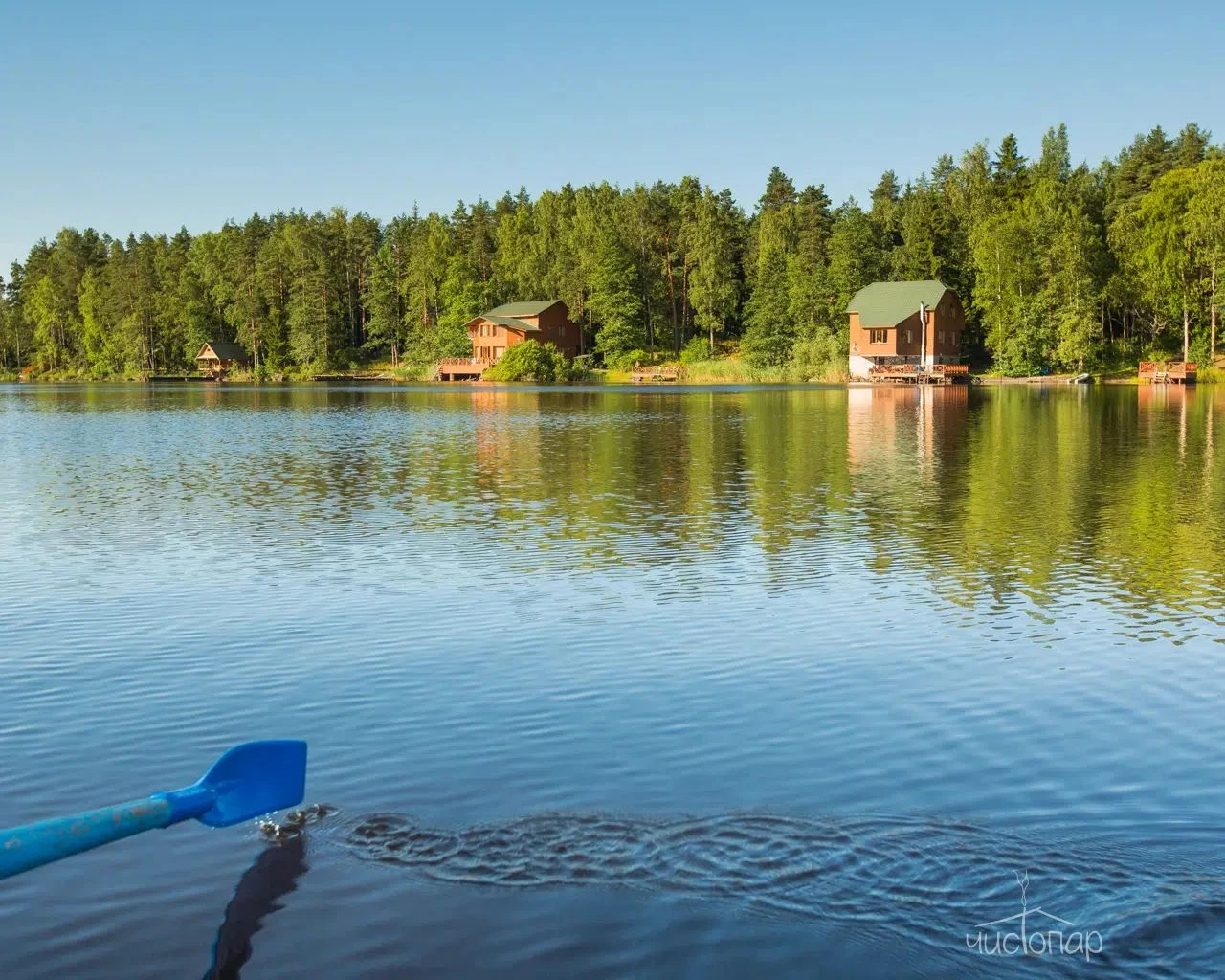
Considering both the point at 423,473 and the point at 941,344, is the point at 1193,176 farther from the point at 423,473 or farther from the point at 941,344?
the point at 423,473

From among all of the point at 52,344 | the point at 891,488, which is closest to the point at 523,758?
the point at 891,488

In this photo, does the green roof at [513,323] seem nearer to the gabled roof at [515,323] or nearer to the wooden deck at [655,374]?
the gabled roof at [515,323]

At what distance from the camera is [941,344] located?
355ft

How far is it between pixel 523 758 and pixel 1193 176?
99.2 metres

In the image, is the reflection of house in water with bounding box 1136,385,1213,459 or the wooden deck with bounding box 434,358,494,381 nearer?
the reflection of house in water with bounding box 1136,385,1213,459

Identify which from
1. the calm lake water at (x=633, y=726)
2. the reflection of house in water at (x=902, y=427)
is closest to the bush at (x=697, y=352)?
the reflection of house in water at (x=902, y=427)

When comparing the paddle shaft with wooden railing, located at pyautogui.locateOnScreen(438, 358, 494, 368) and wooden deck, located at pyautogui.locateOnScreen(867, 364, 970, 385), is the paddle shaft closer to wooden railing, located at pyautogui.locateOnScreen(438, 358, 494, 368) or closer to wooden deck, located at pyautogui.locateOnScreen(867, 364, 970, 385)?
wooden deck, located at pyautogui.locateOnScreen(867, 364, 970, 385)

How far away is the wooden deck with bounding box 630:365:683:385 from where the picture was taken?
118500 millimetres

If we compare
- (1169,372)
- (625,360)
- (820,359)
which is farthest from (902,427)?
(625,360)

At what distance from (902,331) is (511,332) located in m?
45.1

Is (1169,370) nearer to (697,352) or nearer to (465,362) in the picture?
(697,352)

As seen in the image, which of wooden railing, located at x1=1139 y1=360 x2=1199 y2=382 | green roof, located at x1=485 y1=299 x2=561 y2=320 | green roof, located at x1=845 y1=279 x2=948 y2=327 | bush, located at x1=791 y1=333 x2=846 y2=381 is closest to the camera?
wooden railing, located at x1=1139 y1=360 x2=1199 y2=382

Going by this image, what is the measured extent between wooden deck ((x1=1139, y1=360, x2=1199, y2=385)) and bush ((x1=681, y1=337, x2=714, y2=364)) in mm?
44640

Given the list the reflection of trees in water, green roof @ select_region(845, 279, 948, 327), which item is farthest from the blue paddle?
green roof @ select_region(845, 279, 948, 327)
